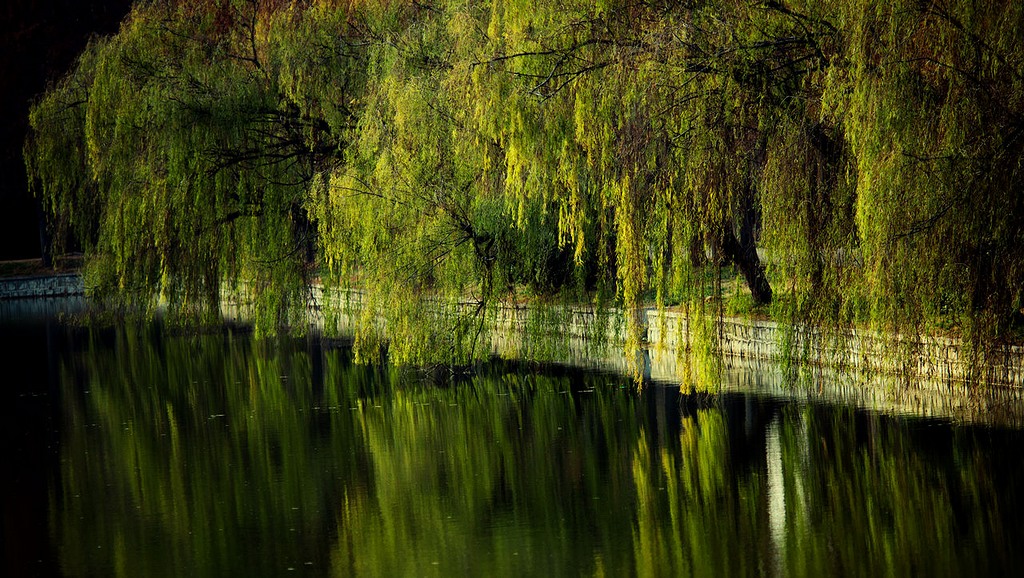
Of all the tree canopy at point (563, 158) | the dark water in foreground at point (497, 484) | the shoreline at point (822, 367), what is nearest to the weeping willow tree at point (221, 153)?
the tree canopy at point (563, 158)

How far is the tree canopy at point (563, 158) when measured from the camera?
10.8 metres

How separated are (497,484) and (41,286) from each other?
26.4 m

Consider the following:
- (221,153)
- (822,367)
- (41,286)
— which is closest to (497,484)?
(822,367)

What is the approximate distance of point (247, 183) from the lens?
1948 centimetres

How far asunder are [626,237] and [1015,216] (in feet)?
12.4

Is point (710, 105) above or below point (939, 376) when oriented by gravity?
above

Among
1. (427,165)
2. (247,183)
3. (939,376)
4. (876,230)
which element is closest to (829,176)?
(876,230)

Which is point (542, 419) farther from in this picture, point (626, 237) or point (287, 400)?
point (287, 400)

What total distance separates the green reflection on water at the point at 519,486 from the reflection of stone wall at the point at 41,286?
19.1m

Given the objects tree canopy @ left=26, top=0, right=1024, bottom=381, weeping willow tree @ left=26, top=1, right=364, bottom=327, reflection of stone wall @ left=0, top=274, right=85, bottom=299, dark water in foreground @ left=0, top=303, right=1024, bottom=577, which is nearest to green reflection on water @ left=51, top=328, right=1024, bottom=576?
dark water in foreground @ left=0, top=303, right=1024, bottom=577

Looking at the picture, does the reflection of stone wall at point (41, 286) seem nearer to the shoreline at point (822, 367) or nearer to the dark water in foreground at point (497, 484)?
the shoreline at point (822, 367)

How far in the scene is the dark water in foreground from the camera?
895cm

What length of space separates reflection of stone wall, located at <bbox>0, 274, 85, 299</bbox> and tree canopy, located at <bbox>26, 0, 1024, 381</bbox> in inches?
528

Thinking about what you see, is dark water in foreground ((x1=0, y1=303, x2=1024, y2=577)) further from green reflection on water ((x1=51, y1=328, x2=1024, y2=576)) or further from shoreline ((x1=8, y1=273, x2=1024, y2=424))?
shoreline ((x1=8, y1=273, x2=1024, y2=424))
